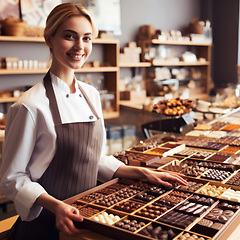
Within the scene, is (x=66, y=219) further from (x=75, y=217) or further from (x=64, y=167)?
(x=64, y=167)

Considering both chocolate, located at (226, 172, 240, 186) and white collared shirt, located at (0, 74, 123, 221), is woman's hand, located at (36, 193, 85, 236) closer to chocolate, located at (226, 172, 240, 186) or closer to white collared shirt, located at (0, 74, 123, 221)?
white collared shirt, located at (0, 74, 123, 221)

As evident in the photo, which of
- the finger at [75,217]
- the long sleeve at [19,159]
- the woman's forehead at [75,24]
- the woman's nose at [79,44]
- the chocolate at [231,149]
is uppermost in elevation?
the woman's forehead at [75,24]

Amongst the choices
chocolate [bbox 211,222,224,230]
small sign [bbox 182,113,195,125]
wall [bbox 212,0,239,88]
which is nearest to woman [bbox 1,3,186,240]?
chocolate [bbox 211,222,224,230]

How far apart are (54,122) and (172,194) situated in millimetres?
667

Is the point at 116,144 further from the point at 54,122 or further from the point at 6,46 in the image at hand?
the point at 54,122

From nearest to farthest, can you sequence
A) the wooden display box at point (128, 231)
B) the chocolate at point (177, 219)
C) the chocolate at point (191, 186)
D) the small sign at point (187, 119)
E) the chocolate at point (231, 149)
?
1. the wooden display box at point (128, 231)
2. the chocolate at point (177, 219)
3. the chocolate at point (191, 186)
4. the chocolate at point (231, 149)
5. the small sign at point (187, 119)

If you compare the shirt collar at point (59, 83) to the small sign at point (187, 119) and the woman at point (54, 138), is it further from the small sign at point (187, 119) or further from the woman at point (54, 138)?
the small sign at point (187, 119)

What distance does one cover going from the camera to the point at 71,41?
1.51 metres

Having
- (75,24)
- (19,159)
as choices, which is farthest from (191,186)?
(75,24)

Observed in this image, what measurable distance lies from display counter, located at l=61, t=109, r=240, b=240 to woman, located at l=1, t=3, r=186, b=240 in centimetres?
9

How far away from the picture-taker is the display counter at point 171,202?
4.30 ft

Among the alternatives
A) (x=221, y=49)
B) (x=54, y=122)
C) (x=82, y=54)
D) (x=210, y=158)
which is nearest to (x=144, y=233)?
(x=54, y=122)

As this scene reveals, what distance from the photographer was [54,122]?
1515mm

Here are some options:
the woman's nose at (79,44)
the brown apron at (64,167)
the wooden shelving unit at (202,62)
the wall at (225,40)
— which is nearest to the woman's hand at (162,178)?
the brown apron at (64,167)
